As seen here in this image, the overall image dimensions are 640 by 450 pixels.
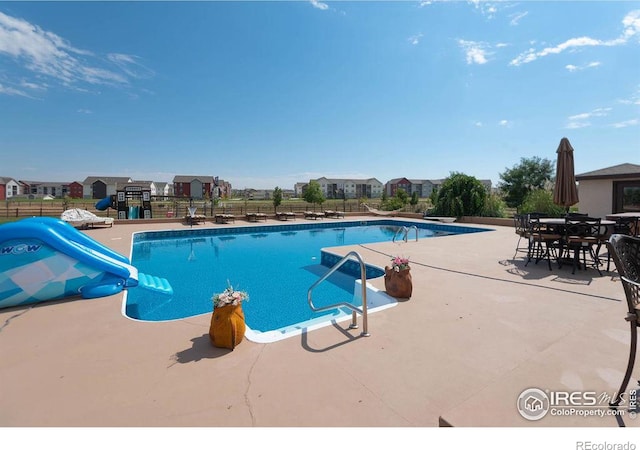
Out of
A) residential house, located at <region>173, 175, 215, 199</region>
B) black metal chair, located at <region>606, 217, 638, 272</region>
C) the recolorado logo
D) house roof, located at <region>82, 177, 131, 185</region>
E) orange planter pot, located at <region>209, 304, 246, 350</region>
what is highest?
house roof, located at <region>82, 177, 131, 185</region>

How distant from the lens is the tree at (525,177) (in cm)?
3219

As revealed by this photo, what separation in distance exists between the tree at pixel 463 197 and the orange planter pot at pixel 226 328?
18.3 metres

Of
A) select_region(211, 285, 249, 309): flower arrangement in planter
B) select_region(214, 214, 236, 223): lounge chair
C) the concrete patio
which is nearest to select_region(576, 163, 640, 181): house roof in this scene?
the concrete patio

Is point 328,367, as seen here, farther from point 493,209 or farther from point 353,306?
point 493,209

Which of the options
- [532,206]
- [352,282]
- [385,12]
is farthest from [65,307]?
[532,206]

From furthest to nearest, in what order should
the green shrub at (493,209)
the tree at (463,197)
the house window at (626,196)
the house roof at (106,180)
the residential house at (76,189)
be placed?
1. the residential house at (76,189)
2. the house roof at (106,180)
3. the tree at (463,197)
4. the green shrub at (493,209)
5. the house window at (626,196)

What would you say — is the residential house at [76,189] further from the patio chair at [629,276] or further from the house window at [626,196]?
the house window at [626,196]

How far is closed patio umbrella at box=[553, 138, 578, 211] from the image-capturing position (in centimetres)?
697

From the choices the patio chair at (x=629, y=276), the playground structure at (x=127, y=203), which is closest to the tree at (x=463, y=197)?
the patio chair at (x=629, y=276)

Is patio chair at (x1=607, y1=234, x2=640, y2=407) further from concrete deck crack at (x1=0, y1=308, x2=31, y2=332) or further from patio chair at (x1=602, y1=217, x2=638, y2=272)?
concrete deck crack at (x1=0, y1=308, x2=31, y2=332)

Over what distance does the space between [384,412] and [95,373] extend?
2483mm

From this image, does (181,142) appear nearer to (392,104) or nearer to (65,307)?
(392,104)

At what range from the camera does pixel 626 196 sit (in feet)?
39.7

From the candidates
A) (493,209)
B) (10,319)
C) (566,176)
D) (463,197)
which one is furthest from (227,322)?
(493,209)
